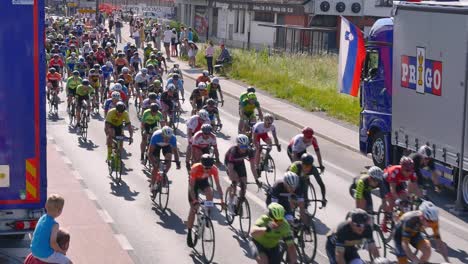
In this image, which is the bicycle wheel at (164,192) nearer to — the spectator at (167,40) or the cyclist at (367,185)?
the cyclist at (367,185)

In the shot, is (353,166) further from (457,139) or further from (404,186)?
(404,186)

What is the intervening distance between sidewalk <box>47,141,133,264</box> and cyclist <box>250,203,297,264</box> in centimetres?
317

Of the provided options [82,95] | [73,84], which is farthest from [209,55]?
[82,95]

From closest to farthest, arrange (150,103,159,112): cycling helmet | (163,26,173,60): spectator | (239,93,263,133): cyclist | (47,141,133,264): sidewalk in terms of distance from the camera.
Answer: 1. (47,141,133,264): sidewalk
2. (150,103,159,112): cycling helmet
3. (239,93,263,133): cyclist
4. (163,26,173,60): spectator

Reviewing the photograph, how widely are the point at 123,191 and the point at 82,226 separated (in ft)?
10.8

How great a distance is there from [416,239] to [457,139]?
7.53 meters

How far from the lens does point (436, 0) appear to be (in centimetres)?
2056

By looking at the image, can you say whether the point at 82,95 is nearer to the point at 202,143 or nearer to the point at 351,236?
the point at 202,143

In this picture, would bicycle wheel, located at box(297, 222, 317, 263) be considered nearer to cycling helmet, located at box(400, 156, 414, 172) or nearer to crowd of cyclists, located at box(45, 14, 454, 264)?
crowd of cyclists, located at box(45, 14, 454, 264)

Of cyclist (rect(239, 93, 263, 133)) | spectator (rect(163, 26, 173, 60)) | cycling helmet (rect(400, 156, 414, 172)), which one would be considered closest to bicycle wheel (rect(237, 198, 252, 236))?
cycling helmet (rect(400, 156, 414, 172))

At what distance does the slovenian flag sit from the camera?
25828 mm

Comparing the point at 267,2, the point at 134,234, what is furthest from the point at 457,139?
the point at 267,2

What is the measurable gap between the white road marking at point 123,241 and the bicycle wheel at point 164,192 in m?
2.21

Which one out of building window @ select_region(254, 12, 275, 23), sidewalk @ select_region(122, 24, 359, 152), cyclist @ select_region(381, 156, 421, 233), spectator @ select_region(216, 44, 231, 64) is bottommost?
sidewalk @ select_region(122, 24, 359, 152)
